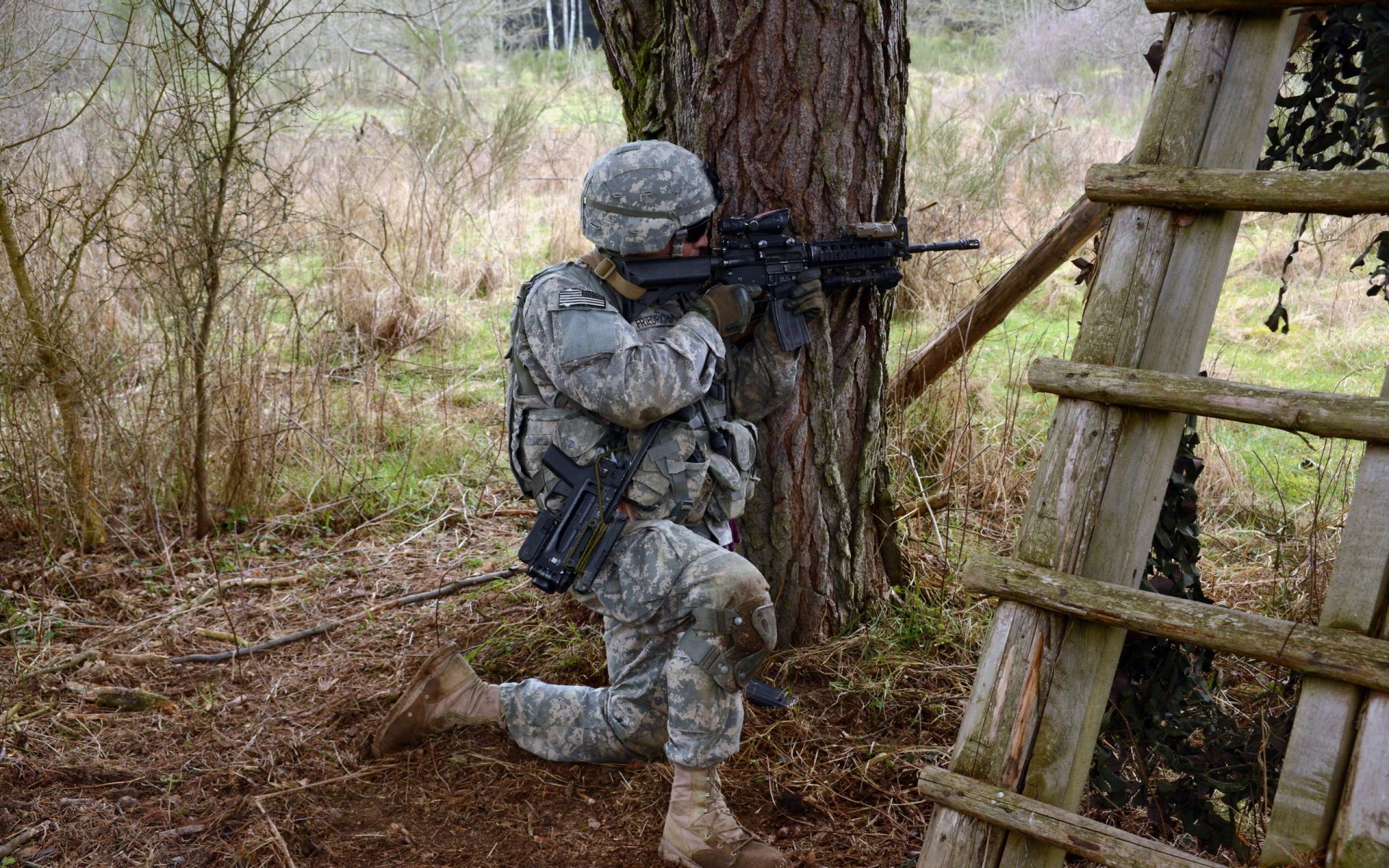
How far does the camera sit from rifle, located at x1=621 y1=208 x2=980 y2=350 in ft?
10.1

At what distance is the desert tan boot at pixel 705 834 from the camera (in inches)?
107

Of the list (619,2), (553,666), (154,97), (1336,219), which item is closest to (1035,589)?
(553,666)

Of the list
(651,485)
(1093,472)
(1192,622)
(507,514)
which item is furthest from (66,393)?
(1192,622)

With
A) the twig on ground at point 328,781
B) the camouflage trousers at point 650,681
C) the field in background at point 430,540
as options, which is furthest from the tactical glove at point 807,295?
the twig on ground at point 328,781

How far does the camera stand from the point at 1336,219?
22.2 feet

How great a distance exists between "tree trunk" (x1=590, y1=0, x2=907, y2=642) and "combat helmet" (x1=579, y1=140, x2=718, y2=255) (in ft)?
1.22

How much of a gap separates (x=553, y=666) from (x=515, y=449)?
0.90 meters

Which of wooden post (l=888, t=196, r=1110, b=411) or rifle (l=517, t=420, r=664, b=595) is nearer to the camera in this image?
rifle (l=517, t=420, r=664, b=595)

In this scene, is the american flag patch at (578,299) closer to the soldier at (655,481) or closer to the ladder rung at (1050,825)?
the soldier at (655,481)

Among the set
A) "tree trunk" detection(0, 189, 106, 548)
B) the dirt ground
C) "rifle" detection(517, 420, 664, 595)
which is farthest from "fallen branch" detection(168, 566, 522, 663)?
"tree trunk" detection(0, 189, 106, 548)

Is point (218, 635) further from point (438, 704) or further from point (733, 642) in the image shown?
point (733, 642)

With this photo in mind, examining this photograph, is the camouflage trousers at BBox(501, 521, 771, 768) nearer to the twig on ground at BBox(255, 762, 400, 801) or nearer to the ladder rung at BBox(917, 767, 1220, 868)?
the twig on ground at BBox(255, 762, 400, 801)

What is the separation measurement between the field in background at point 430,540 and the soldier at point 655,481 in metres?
0.16

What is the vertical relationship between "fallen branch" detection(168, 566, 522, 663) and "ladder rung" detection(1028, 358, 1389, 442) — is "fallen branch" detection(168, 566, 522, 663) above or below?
below
